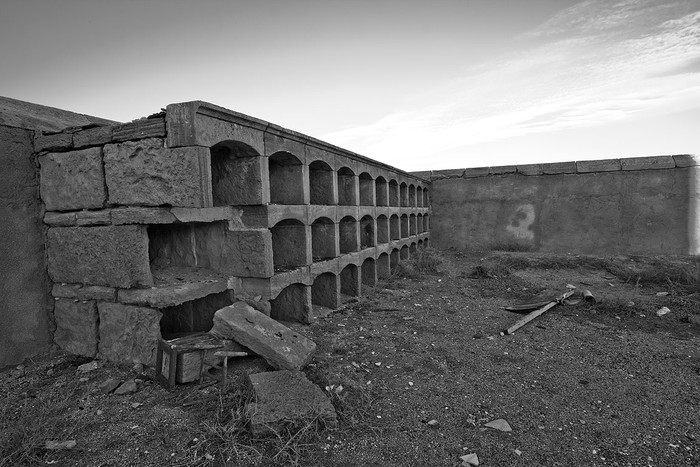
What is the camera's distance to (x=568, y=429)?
221 cm

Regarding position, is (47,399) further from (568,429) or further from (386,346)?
(568,429)

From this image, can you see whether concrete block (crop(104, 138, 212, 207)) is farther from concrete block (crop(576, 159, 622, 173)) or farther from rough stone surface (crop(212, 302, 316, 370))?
concrete block (crop(576, 159, 622, 173))

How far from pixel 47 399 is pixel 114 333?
2.12 ft

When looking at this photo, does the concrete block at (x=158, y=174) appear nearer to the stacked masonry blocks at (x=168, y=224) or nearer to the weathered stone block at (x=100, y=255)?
the stacked masonry blocks at (x=168, y=224)

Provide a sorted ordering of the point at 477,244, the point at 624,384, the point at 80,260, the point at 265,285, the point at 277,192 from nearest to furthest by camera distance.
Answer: the point at 624,384 < the point at 80,260 < the point at 265,285 < the point at 277,192 < the point at 477,244

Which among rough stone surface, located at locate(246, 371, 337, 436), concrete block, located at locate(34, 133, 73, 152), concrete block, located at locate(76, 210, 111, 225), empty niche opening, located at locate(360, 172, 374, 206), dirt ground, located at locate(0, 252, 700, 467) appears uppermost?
concrete block, located at locate(34, 133, 73, 152)

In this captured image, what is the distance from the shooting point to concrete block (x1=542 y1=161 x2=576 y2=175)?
8.78 m

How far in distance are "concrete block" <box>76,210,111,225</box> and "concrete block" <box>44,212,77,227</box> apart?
0.07 meters

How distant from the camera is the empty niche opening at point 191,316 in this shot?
3.63 m

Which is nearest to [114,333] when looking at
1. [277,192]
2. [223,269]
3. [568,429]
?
[223,269]

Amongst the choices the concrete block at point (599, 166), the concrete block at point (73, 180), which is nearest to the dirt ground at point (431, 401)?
the concrete block at point (73, 180)

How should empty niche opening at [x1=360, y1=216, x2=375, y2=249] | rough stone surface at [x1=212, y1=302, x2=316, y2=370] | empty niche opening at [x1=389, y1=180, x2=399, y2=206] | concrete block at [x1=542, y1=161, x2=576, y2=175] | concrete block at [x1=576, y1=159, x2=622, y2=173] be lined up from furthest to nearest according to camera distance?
concrete block at [x1=542, y1=161, x2=576, y2=175], concrete block at [x1=576, y1=159, x2=622, y2=173], empty niche opening at [x1=389, y1=180, x2=399, y2=206], empty niche opening at [x1=360, y1=216, x2=375, y2=249], rough stone surface at [x1=212, y1=302, x2=316, y2=370]

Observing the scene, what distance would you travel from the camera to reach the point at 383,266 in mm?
6832

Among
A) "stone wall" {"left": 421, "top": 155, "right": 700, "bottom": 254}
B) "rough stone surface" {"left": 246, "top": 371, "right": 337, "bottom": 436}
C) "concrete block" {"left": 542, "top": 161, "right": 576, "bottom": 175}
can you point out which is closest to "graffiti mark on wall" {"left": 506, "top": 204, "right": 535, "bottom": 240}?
"stone wall" {"left": 421, "top": 155, "right": 700, "bottom": 254}
